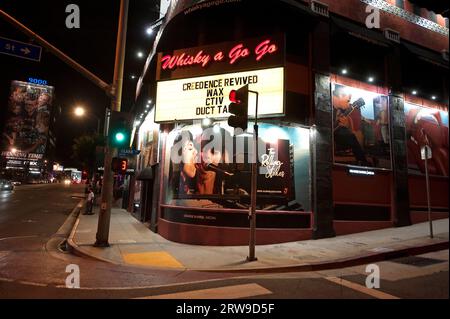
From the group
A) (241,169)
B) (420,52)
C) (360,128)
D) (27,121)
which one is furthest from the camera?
(27,121)

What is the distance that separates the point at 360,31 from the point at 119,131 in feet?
34.9

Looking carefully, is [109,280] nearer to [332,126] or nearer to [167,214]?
[167,214]

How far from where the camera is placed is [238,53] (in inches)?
503

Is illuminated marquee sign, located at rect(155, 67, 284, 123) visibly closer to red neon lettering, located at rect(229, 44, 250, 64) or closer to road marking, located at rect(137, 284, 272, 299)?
red neon lettering, located at rect(229, 44, 250, 64)

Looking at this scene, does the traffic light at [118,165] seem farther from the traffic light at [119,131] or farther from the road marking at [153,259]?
the road marking at [153,259]

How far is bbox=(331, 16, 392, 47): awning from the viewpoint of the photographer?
1388 cm

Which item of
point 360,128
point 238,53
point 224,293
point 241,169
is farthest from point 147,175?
point 224,293

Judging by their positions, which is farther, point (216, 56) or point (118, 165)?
point (216, 56)

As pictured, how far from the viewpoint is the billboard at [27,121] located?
11731cm

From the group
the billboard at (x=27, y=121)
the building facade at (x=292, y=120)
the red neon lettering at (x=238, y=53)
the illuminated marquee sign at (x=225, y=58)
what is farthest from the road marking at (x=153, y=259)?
the billboard at (x=27, y=121)

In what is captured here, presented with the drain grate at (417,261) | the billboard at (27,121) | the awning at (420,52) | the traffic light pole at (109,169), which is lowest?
the drain grate at (417,261)

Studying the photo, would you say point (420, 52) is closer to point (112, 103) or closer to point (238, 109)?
point (238, 109)

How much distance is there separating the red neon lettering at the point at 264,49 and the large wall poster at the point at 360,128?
3180 mm
